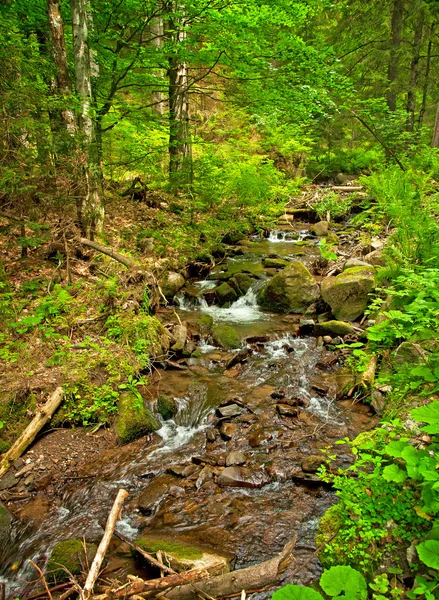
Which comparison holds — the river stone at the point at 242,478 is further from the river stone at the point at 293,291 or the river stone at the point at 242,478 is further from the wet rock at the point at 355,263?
the wet rock at the point at 355,263

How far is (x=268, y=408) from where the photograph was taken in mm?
5441

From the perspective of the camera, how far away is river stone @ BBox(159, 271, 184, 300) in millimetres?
8819

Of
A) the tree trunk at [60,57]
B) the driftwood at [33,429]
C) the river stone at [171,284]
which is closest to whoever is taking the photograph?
the driftwood at [33,429]

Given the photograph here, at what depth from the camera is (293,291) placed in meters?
8.77

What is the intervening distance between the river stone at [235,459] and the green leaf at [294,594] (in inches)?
108

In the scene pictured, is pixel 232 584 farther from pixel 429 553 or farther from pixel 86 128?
pixel 86 128

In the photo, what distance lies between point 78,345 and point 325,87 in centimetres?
765

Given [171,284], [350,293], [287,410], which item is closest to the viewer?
[287,410]

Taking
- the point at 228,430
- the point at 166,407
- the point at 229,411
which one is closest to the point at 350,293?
the point at 229,411

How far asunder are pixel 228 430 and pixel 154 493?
1316mm

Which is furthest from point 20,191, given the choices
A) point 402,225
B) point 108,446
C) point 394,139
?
point 394,139

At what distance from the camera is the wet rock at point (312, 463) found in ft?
13.6

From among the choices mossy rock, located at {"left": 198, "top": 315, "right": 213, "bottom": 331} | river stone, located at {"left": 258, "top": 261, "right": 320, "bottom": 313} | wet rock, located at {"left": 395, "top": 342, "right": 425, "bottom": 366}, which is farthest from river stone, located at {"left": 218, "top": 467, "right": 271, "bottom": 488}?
river stone, located at {"left": 258, "top": 261, "right": 320, "bottom": 313}

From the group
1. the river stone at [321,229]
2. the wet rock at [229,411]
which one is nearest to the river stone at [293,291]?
the wet rock at [229,411]
